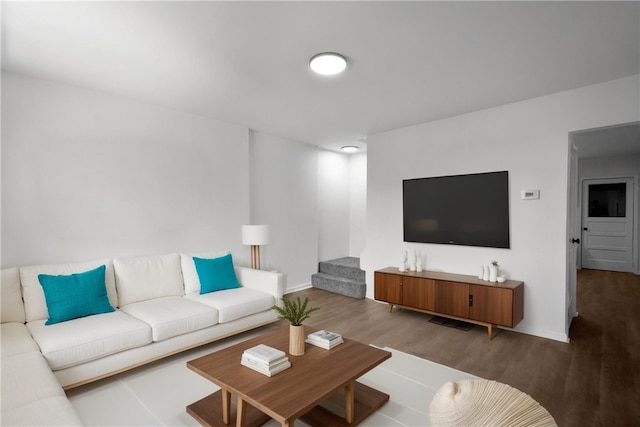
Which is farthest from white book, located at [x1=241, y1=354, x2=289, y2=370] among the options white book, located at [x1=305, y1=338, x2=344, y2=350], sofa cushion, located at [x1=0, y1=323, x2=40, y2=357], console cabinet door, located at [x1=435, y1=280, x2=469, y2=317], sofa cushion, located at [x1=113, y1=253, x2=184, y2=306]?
console cabinet door, located at [x1=435, y1=280, x2=469, y2=317]

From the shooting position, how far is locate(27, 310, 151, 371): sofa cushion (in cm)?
229

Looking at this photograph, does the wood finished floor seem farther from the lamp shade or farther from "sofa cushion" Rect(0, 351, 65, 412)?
"sofa cushion" Rect(0, 351, 65, 412)

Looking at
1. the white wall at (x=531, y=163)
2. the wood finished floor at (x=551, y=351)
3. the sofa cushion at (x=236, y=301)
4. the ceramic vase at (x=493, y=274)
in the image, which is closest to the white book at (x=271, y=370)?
the sofa cushion at (x=236, y=301)

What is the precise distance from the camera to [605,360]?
9.77 feet

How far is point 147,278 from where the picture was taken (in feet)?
11.2

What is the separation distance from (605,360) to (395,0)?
3.46m

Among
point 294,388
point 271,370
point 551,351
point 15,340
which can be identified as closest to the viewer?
point 294,388

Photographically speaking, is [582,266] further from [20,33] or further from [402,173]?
[20,33]

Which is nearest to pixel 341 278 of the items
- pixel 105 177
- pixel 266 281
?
pixel 266 281

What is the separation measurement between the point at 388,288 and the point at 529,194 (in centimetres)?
197

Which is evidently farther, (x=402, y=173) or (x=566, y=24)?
(x=402, y=173)

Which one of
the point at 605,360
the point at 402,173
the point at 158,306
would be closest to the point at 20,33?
the point at 158,306

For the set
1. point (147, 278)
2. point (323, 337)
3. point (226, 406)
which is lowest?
point (226, 406)

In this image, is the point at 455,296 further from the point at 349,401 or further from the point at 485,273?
the point at 349,401
